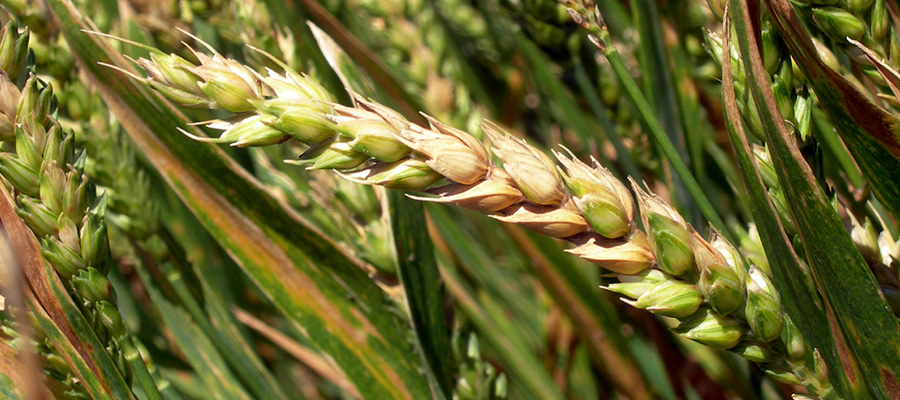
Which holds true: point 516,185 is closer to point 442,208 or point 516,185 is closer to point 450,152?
point 450,152

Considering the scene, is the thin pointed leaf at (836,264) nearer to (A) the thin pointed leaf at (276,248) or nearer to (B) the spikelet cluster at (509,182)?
(B) the spikelet cluster at (509,182)

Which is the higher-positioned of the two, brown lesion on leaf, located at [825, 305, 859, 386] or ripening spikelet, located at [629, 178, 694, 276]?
ripening spikelet, located at [629, 178, 694, 276]

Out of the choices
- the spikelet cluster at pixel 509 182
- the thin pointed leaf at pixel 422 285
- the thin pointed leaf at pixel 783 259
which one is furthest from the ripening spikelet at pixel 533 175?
the thin pointed leaf at pixel 422 285

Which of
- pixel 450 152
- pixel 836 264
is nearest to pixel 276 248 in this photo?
pixel 450 152

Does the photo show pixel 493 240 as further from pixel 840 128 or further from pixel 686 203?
pixel 840 128

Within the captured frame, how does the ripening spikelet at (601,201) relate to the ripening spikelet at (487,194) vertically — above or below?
below

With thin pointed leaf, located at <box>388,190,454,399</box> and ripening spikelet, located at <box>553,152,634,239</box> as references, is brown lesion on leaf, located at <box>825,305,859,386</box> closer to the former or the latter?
ripening spikelet, located at <box>553,152,634,239</box>

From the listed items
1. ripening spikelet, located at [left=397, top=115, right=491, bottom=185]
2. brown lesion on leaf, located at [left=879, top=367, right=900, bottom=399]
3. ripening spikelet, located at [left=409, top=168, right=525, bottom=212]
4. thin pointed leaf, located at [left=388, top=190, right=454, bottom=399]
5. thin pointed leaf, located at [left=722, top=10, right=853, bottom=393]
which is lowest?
thin pointed leaf, located at [left=388, top=190, right=454, bottom=399]

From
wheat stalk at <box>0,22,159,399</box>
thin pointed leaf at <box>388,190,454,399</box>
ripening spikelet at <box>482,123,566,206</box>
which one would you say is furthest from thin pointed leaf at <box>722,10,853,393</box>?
wheat stalk at <box>0,22,159,399</box>
